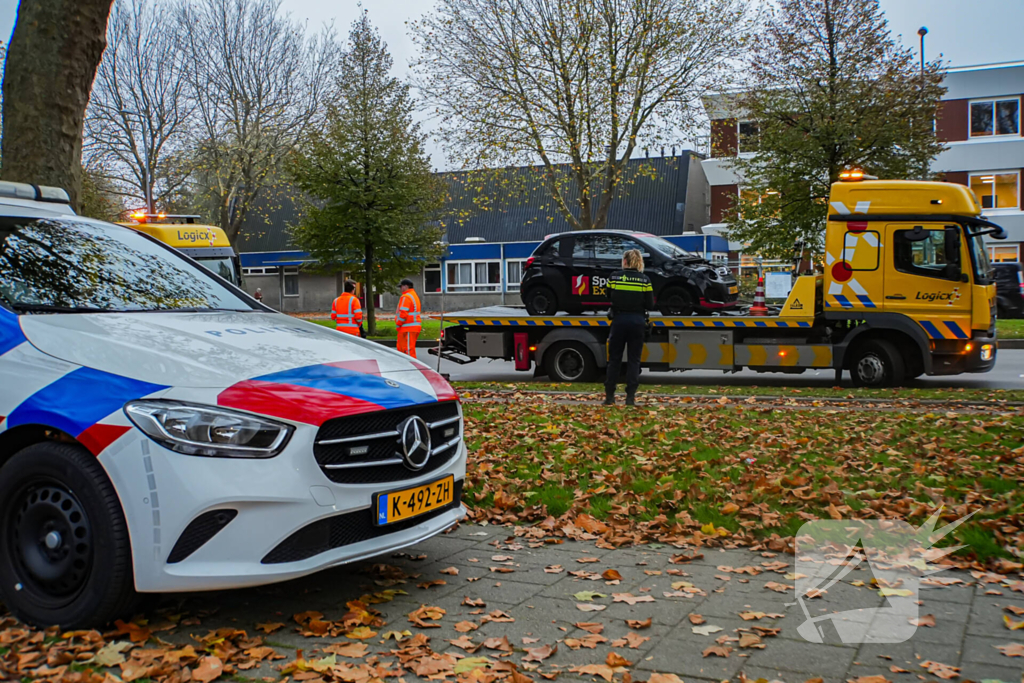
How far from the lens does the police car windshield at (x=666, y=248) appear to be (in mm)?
14664

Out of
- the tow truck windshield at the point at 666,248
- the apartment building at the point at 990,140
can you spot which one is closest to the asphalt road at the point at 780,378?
the tow truck windshield at the point at 666,248

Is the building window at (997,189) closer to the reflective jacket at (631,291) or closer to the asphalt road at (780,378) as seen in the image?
the asphalt road at (780,378)

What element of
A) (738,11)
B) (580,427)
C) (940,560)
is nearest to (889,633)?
(940,560)

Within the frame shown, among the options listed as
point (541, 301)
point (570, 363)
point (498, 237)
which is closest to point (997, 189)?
point (498, 237)

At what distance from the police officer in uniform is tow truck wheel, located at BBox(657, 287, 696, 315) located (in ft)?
13.7

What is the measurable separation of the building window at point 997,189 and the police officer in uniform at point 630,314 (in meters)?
34.0

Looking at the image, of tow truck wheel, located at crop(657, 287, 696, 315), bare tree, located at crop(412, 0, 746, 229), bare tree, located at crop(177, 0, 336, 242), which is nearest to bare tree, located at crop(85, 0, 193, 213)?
bare tree, located at crop(177, 0, 336, 242)

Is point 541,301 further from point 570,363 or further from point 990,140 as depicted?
Result: point 990,140

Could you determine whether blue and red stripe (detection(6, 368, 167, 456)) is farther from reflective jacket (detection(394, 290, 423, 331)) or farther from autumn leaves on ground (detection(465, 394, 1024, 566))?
reflective jacket (detection(394, 290, 423, 331))

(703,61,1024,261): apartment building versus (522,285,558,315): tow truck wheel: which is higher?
(703,61,1024,261): apartment building

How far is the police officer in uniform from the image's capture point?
10289 mm

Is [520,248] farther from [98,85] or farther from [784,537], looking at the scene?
[784,537]

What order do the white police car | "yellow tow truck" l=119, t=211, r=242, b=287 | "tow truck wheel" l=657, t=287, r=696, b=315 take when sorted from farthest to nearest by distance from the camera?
"yellow tow truck" l=119, t=211, r=242, b=287 → "tow truck wheel" l=657, t=287, r=696, b=315 → the white police car

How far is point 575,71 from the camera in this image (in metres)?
24.9
